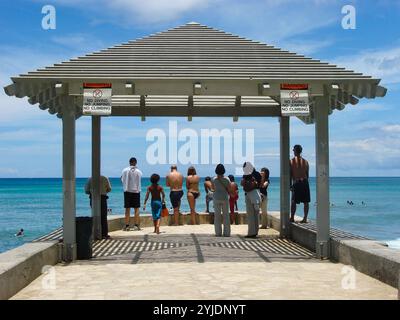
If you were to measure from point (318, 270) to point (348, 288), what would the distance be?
1488 millimetres

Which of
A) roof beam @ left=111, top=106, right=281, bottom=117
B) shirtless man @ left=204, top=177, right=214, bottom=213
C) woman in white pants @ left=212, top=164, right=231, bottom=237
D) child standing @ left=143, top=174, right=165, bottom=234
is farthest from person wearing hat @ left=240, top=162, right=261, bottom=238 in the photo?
shirtless man @ left=204, top=177, right=214, bottom=213

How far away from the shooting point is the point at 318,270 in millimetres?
9352

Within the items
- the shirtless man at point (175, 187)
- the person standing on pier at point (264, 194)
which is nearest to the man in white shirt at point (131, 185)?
the shirtless man at point (175, 187)

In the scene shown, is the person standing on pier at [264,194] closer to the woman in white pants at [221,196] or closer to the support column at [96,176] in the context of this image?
the woman in white pants at [221,196]

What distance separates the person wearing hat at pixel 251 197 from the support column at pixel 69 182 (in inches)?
162

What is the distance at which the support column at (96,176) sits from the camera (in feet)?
44.9

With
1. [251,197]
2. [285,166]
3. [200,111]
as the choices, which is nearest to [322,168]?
[251,197]

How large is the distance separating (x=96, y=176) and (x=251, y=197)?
10.9 feet

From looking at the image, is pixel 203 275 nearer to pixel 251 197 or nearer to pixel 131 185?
pixel 251 197

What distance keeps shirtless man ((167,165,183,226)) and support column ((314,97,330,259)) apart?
6761 millimetres

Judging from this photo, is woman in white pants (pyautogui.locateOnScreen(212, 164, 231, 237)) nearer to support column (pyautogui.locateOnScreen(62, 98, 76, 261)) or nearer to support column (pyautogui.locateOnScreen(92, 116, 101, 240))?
support column (pyautogui.locateOnScreen(92, 116, 101, 240))

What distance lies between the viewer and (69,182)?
10.6 m
